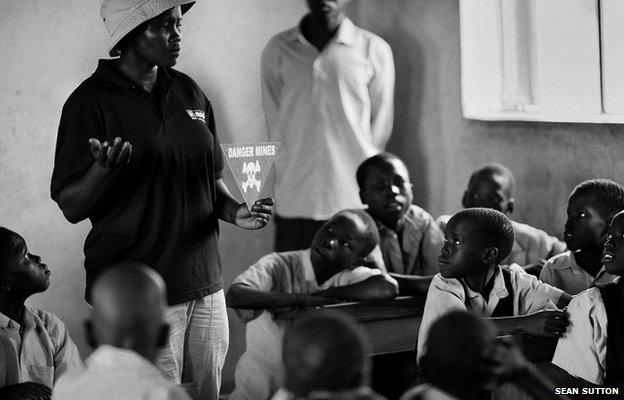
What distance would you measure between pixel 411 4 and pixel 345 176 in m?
1.13

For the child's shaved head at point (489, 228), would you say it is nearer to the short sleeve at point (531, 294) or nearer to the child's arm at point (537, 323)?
the short sleeve at point (531, 294)

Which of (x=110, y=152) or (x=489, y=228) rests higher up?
(x=110, y=152)

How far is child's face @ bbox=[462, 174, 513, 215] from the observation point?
202 inches

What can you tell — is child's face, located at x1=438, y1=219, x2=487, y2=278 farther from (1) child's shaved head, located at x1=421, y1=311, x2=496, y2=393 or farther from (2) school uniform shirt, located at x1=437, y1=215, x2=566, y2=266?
(1) child's shaved head, located at x1=421, y1=311, x2=496, y2=393

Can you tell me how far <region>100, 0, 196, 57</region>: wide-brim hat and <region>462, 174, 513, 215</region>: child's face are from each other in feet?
8.02

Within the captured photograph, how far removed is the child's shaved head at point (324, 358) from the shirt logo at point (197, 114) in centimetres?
145

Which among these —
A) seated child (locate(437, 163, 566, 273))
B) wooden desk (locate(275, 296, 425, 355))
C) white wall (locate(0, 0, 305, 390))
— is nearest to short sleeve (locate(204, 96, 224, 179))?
wooden desk (locate(275, 296, 425, 355))

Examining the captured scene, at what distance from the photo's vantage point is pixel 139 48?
310 cm

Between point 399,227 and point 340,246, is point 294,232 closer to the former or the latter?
point 399,227

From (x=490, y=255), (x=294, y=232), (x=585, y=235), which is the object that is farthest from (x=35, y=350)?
(x=294, y=232)

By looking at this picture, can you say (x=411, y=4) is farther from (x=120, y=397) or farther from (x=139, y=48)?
(x=120, y=397)

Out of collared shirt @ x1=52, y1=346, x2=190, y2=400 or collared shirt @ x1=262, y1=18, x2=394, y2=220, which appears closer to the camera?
collared shirt @ x1=52, y1=346, x2=190, y2=400

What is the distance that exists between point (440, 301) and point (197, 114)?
1.03m

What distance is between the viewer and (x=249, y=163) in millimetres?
3359
